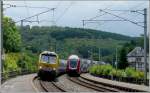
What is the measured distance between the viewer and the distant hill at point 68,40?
345ft

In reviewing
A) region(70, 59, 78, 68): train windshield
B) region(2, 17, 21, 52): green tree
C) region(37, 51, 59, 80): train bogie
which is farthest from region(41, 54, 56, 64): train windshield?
region(2, 17, 21, 52): green tree

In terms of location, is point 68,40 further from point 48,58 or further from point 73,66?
point 48,58

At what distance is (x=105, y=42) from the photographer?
137 m

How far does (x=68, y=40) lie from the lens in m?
128

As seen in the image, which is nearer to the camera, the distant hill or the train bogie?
the train bogie

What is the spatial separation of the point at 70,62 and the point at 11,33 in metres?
36.4

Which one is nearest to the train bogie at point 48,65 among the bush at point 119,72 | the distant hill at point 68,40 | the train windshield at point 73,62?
the bush at point 119,72

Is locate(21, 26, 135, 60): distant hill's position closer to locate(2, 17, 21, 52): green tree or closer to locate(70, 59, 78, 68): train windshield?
locate(2, 17, 21, 52): green tree

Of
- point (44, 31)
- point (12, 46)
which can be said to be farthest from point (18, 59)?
point (44, 31)

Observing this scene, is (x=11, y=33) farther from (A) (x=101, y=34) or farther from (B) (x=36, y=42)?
(A) (x=101, y=34)

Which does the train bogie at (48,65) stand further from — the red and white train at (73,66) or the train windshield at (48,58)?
the red and white train at (73,66)

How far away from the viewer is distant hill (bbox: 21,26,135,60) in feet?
345

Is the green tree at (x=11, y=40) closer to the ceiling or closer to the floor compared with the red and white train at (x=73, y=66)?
closer to the ceiling

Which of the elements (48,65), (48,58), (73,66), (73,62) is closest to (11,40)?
(73,62)
